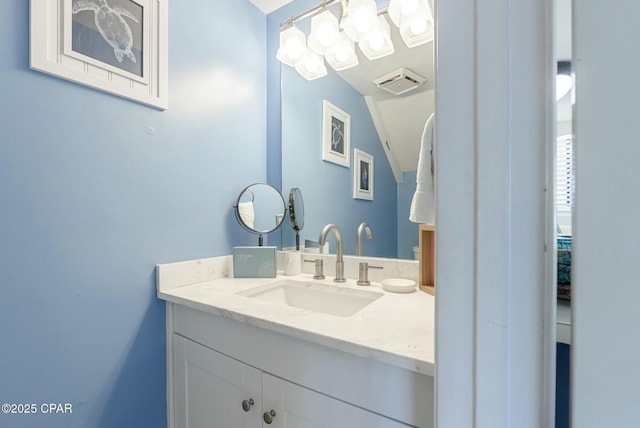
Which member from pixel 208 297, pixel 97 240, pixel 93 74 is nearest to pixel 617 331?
pixel 208 297

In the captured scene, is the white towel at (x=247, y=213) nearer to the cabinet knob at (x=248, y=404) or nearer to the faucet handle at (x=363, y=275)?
the faucet handle at (x=363, y=275)

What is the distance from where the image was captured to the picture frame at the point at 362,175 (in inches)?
47.0

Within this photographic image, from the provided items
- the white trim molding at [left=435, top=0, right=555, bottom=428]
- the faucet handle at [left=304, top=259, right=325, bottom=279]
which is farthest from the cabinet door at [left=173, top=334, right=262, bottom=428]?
the white trim molding at [left=435, top=0, right=555, bottom=428]

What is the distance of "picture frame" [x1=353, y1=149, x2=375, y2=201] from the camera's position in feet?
3.92

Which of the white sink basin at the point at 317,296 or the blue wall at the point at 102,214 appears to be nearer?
the blue wall at the point at 102,214

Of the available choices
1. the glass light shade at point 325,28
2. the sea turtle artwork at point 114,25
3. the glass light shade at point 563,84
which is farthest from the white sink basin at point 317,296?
the glass light shade at point 325,28

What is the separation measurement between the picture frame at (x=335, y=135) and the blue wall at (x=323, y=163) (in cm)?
2

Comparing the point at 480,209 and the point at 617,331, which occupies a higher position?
the point at 480,209

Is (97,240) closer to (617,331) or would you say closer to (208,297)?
(208,297)

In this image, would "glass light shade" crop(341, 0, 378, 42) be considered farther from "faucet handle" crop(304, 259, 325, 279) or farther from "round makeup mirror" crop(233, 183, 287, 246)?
"faucet handle" crop(304, 259, 325, 279)

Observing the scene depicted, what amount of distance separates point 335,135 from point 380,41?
0.40 m

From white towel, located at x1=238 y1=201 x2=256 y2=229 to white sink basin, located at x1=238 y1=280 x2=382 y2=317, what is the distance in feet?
1.00

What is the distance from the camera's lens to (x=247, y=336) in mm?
797

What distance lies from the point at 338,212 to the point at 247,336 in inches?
25.9
